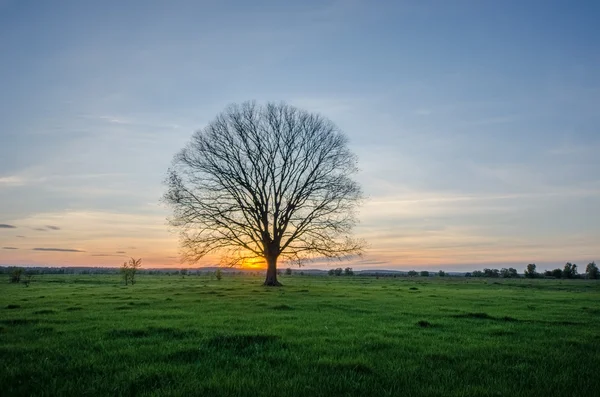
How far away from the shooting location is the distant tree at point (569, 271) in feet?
443

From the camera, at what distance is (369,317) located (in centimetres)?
1645

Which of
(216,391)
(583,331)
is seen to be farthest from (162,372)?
(583,331)

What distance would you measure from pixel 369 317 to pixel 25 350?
12111 millimetres

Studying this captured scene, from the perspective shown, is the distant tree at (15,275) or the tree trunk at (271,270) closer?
the tree trunk at (271,270)

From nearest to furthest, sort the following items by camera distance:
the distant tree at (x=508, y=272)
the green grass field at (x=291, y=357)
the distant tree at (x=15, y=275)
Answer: the green grass field at (x=291, y=357) < the distant tree at (x=15, y=275) < the distant tree at (x=508, y=272)

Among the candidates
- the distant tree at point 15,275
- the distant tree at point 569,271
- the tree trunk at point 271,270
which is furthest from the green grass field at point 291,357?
the distant tree at point 569,271

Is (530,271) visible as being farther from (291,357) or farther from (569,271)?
(291,357)

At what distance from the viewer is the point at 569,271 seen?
136625mm

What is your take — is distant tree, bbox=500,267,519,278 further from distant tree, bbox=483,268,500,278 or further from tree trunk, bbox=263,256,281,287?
tree trunk, bbox=263,256,281,287

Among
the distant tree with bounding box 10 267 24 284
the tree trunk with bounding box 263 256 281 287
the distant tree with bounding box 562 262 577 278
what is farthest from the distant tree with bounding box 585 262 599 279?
the distant tree with bounding box 10 267 24 284

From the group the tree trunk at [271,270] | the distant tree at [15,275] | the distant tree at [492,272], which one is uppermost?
the tree trunk at [271,270]

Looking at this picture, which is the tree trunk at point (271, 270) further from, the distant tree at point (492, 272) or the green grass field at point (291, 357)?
the distant tree at point (492, 272)

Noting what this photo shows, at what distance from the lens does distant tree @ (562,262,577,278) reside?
5315 inches

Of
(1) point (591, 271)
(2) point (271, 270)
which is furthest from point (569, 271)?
(2) point (271, 270)
